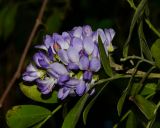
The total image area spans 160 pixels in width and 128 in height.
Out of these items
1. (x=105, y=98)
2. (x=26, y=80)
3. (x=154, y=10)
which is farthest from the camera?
(x=154, y=10)

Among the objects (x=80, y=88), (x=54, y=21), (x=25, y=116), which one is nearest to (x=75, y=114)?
(x=80, y=88)

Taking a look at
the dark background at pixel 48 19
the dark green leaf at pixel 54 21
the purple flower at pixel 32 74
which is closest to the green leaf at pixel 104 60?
the purple flower at pixel 32 74

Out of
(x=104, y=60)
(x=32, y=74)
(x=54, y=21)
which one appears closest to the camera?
(x=104, y=60)

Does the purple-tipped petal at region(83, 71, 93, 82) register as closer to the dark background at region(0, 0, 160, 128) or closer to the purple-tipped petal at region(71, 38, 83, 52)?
the purple-tipped petal at region(71, 38, 83, 52)

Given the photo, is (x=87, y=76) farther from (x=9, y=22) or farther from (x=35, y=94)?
(x=9, y=22)

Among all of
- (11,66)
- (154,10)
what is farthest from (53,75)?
(11,66)

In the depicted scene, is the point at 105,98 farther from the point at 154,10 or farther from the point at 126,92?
the point at 154,10

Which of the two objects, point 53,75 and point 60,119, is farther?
point 60,119

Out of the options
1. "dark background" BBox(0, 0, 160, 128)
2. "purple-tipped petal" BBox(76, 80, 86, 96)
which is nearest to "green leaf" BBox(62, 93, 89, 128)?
"purple-tipped petal" BBox(76, 80, 86, 96)
